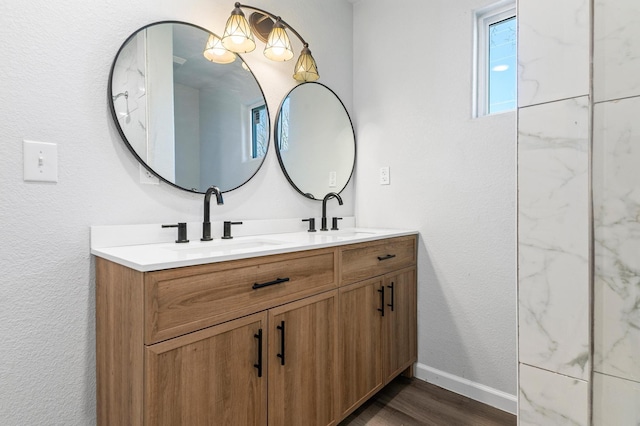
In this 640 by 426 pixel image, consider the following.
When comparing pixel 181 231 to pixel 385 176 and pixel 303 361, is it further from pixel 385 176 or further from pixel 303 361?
pixel 385 176

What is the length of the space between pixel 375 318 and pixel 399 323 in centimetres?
25

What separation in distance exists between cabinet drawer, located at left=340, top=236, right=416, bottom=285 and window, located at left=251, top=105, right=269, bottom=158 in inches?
28.5

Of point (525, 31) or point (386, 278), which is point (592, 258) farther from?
point (386, 278)

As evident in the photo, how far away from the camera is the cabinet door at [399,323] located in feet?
5.77

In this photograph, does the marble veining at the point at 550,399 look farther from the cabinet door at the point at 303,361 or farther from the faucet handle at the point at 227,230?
the faucet handle at the point at 227,230

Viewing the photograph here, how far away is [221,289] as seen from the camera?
3.41 ft

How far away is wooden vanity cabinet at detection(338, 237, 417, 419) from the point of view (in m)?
1.51

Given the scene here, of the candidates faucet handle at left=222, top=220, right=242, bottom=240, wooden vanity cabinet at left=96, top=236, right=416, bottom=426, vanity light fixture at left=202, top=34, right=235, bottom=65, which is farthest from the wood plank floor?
vanity light fixture at left=202, top=34, right=235, bottom=65

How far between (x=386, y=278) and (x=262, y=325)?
80 cm

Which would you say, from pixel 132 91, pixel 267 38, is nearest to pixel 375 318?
pixel 132 91

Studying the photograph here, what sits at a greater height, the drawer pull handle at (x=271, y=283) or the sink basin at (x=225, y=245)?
the sink basin at (x=225, y=245)

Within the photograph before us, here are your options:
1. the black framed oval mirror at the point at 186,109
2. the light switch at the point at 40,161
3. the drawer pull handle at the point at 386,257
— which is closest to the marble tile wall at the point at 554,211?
the drawer pull handle at the point at 386,257

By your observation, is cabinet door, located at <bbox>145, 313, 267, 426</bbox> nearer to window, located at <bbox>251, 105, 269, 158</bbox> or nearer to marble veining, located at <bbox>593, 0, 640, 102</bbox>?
window, located at <bbox>251, 105, 269, 158</bbox>

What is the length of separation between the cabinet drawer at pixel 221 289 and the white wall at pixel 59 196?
1.70 ft
